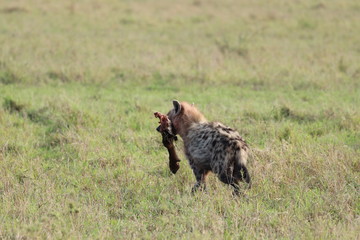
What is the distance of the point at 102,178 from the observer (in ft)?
20.8

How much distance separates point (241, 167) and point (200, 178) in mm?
571

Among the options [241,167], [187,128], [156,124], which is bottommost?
[156,124]

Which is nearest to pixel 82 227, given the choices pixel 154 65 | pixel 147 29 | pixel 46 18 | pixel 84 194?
pixel 84 194

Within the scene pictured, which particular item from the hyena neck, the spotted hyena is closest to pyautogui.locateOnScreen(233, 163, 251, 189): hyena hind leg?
the spotted hyena

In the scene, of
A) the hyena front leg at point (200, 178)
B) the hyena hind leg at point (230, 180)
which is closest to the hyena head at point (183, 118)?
the hyena front leg at point (200, 178)

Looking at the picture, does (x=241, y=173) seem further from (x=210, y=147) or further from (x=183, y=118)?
(x=183, y=118)

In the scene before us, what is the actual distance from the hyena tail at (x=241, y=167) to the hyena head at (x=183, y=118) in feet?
2.48

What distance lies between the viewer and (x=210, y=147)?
5621mm

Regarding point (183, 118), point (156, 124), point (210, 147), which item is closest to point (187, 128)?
point (183, 118)

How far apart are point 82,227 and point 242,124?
405 centimetres

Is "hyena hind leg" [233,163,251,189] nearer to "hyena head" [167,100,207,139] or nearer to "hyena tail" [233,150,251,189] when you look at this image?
"hyena tail" [233,150,251,189]

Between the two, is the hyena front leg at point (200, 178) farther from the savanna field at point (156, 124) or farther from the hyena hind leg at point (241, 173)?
the hyena hind leg at point (241, 173)

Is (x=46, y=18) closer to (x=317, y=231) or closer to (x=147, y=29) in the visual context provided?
(x=147, y=29)

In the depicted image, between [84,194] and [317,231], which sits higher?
[317,231]
